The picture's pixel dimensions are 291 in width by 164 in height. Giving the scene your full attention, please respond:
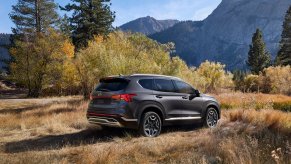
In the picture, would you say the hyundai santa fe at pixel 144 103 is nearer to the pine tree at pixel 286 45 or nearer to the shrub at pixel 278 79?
the shrub at pixel 278 79

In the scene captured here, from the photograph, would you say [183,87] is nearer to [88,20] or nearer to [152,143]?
[152,143]

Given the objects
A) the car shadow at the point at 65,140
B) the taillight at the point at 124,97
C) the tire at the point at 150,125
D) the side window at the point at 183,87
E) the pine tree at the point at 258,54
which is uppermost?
the pine tree at the point at 258,54

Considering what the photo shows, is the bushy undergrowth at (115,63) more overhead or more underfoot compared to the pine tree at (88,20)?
more underfoot

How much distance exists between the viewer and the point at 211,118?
1316cm

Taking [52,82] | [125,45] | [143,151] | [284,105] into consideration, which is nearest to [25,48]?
[52,82]

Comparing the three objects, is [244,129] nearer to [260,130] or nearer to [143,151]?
[260,130]

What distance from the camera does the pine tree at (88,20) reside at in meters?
52.1

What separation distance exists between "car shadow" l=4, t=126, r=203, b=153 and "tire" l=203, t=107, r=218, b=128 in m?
0.47

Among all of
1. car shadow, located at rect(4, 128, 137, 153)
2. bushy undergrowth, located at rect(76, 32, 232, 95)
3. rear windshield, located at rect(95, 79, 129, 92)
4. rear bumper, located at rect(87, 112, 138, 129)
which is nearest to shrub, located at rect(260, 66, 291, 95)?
bushy undergrowth, located at rect(76, 32, 232, 95)

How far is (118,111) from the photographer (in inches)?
410

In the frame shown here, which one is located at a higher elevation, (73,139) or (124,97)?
(124,97)

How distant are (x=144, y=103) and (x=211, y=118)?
134 inches

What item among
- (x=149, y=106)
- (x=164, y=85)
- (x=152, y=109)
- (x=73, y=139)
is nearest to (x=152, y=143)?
(x=149, y=106)

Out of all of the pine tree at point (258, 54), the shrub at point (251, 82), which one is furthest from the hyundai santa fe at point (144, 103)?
the pine tree at point (258, 54)
